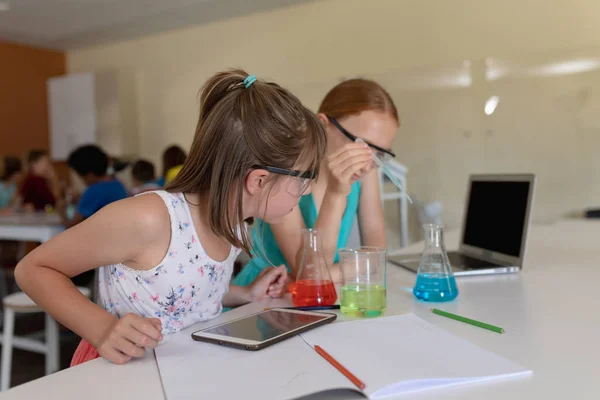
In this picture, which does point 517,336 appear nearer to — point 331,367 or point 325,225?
point 331,367

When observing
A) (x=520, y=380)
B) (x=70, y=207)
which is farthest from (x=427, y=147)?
(x=520, y=380)

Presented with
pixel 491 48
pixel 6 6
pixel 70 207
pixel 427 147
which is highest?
pixel 6 6

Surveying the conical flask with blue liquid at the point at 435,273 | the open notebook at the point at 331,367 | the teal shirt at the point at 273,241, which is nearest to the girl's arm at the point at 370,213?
the teal shirt at the point at 273,241

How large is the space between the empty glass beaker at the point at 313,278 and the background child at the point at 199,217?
9 cm

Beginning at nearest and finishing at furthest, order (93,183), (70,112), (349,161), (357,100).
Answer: (349,161), (357,100), (93,183), (70,112)

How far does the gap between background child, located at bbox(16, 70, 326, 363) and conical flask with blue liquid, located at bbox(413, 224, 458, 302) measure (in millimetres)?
279

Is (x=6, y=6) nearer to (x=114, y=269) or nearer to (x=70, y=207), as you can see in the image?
(x=70, y=207)

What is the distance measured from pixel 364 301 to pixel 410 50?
3.57 meters

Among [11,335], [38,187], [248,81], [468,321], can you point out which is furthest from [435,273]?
[38,187]

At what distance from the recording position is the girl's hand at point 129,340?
79 cm

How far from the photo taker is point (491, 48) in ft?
12.8

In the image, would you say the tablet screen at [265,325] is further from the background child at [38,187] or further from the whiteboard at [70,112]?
the whiteboard at [70,112]

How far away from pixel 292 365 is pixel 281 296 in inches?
17.0

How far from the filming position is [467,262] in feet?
4.87
